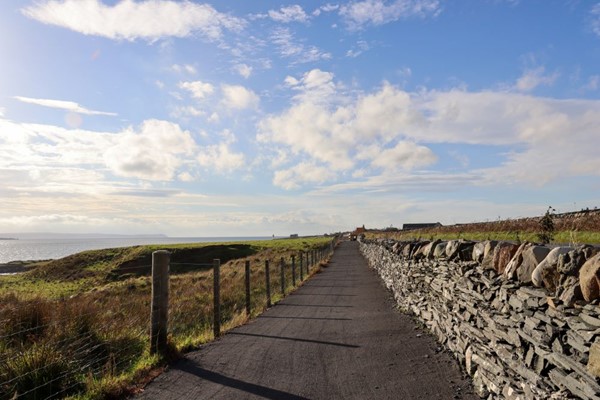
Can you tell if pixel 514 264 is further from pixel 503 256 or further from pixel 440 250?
pixel 440 250

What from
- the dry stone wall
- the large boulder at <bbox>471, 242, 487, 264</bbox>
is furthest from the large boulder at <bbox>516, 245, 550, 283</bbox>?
the large boulder at <bbox>471, 242, 487, 264</bbox>

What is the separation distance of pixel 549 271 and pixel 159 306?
6008 mm

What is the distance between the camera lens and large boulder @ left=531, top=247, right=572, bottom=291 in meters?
4.29

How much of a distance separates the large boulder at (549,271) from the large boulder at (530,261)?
0.59 feet

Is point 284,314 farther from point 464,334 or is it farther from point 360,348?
point 464,334

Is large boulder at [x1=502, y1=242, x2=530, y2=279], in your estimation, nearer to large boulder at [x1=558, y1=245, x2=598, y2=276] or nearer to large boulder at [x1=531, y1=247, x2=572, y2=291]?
large boulder at [x1=531, y1=247, x2=572, y2=291]

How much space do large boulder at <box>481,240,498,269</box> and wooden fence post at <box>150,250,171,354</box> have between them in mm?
5181

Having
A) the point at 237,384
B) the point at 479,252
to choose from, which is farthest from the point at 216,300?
the point at 479,252

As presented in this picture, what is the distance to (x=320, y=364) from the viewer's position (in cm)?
753

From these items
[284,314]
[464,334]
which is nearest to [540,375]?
[464,334]

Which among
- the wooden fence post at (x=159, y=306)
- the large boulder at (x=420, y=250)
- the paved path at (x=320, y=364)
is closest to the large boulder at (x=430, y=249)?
the large boulder at (x=420, y=250)

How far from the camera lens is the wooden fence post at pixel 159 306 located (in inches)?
305

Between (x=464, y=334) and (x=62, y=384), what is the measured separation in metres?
5.76

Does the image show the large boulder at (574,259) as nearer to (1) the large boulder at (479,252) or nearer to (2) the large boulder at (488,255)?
(2) the large boulder at (488,255)
